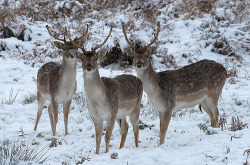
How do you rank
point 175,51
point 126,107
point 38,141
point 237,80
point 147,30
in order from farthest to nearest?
point 147,30
point 175,51
point 237,80
point 38,141
point 126,107

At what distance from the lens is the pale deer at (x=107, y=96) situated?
5.66m

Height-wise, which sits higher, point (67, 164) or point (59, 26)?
point (59, 26)

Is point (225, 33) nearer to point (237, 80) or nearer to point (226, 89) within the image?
point (237, 80)

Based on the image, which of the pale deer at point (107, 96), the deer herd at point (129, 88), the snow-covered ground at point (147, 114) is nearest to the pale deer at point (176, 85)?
the deer herd at point (129, 88)

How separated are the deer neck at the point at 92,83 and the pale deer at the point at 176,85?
1.29 m

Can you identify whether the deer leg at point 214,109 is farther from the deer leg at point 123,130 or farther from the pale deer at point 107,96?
the deer leg at point 123,130

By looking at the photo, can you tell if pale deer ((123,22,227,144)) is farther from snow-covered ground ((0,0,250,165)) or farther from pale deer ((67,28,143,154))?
snow-covered ground ((0,0,250,165))

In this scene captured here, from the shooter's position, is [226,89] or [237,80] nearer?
[226,89]

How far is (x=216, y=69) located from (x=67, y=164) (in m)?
4.27

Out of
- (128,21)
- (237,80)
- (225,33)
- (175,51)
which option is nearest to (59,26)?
(128,21)

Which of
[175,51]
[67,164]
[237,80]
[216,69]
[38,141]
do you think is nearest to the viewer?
[67,164]

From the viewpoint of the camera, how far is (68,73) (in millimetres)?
7254

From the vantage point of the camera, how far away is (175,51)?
1323 centimetres

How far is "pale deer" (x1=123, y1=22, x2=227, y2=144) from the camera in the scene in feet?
22.4
